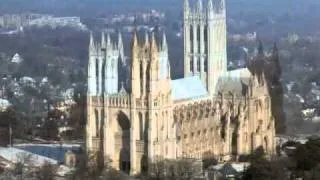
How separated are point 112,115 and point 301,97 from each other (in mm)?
30859

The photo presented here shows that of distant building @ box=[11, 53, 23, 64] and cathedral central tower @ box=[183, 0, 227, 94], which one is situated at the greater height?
distant building @ box=[11, 53, 23, 64]

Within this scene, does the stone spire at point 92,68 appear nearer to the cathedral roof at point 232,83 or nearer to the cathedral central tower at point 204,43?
the cathedral central tower at point 204,43

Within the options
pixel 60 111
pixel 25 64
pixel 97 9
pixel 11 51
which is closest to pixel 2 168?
pixel 60 111

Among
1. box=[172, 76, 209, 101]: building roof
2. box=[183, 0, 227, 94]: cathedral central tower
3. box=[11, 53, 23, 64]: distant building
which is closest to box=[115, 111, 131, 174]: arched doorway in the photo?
box=[172, 76, 209, 101]: building roof

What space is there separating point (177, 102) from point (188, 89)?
1.75m

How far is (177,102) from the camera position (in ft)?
136

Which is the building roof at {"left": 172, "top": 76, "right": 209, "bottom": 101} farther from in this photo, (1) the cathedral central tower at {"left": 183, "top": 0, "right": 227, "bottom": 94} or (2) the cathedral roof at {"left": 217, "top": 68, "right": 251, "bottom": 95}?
(2) the cathedral roof at {"left": 217, "top": 68, "right": 251, "bottom": 95}

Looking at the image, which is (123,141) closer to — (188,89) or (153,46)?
(188,89)

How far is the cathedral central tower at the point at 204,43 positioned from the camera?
44.5m

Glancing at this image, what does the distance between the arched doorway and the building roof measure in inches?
80.3

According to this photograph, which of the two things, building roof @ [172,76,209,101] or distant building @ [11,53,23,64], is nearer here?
building roof @ [172,76,209,101]

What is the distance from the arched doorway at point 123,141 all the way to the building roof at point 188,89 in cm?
204

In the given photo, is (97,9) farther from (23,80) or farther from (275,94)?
(275,94)

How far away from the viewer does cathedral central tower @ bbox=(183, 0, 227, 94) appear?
4453 centimetres
